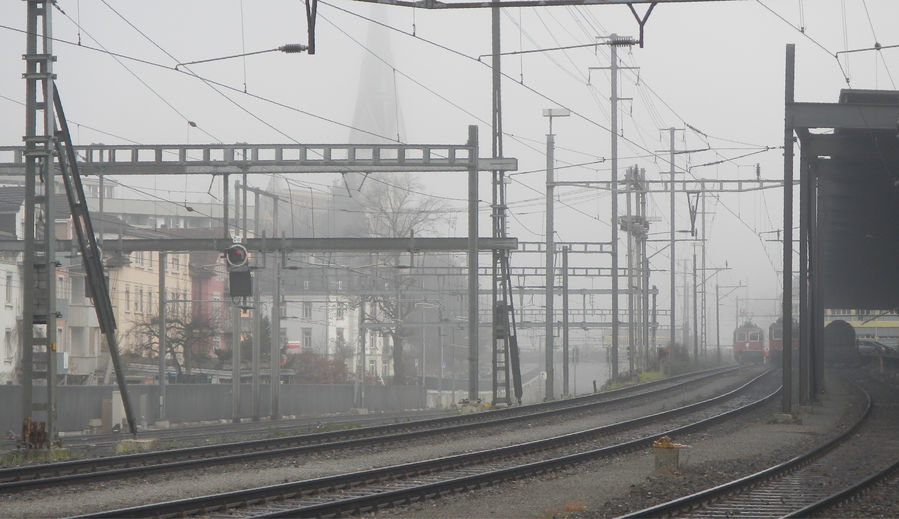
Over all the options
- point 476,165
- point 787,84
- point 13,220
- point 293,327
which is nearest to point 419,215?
point 13,220

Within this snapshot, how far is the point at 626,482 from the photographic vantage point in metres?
14.9

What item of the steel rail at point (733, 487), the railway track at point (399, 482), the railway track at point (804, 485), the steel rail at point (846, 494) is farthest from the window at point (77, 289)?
the steel rail at point (846, 494)

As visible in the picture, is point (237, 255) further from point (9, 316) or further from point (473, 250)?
point (9, 316)

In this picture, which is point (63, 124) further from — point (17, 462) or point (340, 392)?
point (340, 392)

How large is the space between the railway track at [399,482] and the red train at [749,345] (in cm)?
7115

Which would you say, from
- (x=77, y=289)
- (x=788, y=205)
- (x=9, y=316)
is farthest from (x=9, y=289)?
(x=788, y=205)

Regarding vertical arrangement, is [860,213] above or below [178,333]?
above

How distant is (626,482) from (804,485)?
2.36 metres

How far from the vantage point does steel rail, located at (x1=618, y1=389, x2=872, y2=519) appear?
11.9 m

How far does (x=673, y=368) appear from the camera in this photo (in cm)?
5897

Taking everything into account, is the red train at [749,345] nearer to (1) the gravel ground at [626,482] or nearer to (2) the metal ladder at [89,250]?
(1) the gravel ground at [626,482]

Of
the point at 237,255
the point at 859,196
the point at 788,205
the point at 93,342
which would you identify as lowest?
the point at 93,342

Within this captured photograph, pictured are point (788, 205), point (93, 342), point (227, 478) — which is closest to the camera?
point (227, 478)

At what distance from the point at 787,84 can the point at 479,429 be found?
10.9 m
